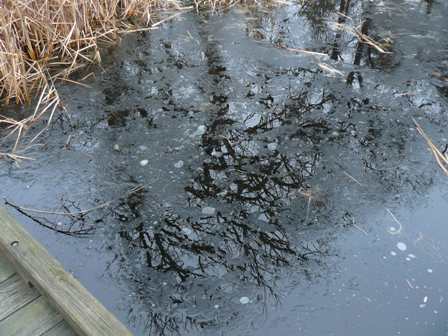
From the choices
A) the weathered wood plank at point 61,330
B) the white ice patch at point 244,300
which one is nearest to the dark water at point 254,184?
the white ice patch at point 244,300

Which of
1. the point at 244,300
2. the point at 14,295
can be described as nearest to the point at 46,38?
the point at 14,295

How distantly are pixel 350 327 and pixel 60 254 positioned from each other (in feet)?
5.33

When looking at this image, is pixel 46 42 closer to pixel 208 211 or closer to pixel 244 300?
pixel 208 211

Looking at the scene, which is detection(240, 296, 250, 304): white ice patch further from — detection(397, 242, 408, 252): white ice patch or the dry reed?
the dry reed

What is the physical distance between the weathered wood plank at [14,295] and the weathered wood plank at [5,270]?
0.08ft

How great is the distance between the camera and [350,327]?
2510mm

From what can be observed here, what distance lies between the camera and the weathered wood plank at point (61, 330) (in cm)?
209

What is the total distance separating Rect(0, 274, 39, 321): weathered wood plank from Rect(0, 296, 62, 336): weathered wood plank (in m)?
0.03

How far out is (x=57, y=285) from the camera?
2.08 meters

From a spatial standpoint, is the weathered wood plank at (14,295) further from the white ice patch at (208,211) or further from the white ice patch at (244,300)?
the white ice patch at (208,211)

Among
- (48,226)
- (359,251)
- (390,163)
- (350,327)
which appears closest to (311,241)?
(359,251)

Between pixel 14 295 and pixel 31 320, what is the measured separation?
0.17 meters

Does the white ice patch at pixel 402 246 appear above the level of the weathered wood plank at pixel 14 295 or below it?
Answer: below

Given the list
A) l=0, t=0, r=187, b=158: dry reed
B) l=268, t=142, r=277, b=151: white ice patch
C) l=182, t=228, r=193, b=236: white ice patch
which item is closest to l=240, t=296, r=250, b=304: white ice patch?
l=182, t=228, r=193, b=236: white ice patch
